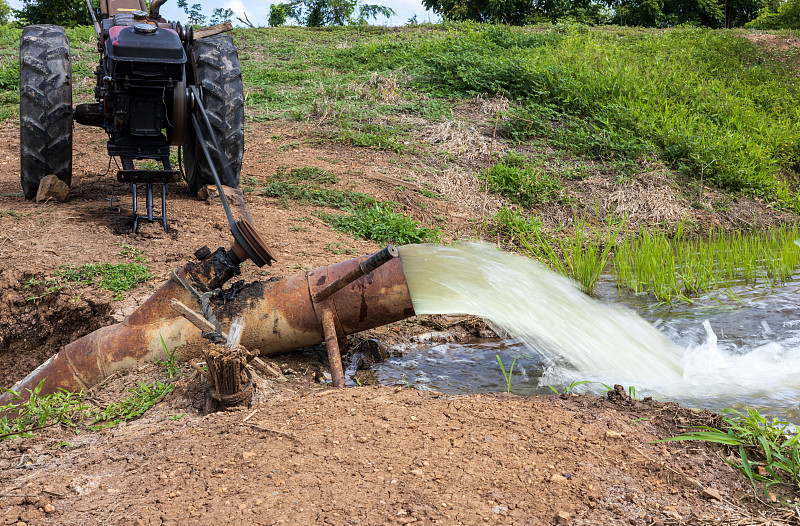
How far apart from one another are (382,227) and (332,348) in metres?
2.82

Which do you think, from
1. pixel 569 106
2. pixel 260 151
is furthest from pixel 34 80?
pixel 569 106

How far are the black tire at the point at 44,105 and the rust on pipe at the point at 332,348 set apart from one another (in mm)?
3527

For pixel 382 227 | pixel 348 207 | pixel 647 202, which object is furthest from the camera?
pixel 647 202

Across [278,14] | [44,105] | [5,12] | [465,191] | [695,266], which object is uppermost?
[5,12]

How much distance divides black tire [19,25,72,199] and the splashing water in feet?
11.9

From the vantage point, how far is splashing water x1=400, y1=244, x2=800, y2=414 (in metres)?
3.43

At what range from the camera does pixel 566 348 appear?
3686mm

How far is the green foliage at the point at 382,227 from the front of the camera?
586 cm

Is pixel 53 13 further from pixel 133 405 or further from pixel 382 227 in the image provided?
pixel 133 405

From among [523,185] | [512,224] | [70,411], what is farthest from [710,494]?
[523,185]

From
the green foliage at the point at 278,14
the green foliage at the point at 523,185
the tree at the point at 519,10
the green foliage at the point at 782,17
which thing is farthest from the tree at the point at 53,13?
the green foliage at the point at 782,17

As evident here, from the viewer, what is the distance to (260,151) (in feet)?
25.8

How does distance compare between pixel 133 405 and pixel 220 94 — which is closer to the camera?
pixel 133 405

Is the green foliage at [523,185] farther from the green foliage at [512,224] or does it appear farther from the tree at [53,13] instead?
the tree at [53,13]
